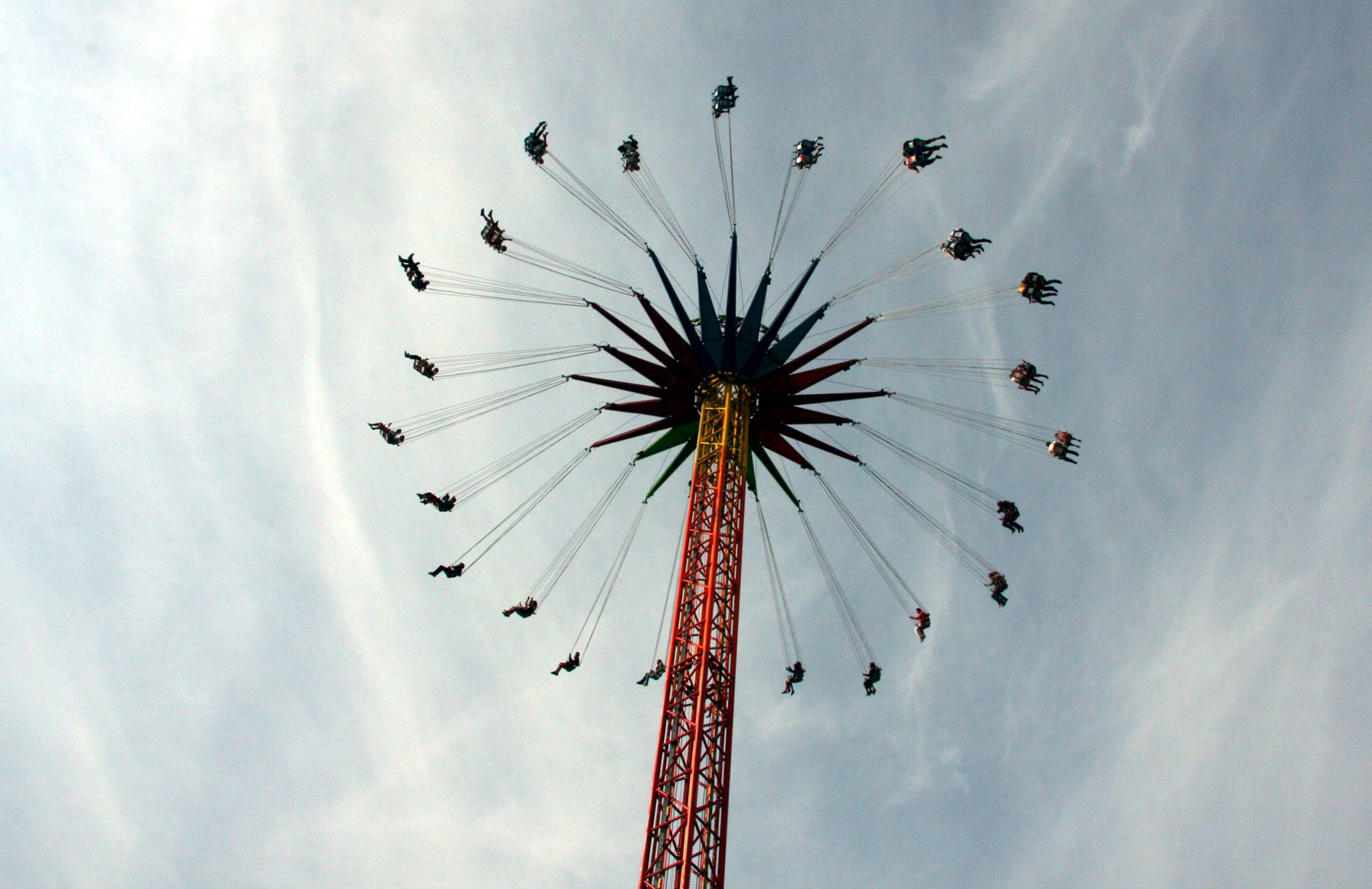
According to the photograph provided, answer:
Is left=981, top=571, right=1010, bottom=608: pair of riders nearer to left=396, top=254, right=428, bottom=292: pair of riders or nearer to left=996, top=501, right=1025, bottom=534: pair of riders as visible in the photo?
left=996, top=501, right=1025, bottom=534: pair of riders

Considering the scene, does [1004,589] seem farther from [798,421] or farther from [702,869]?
[702,869]

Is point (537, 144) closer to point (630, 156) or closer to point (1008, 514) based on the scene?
point (630, 156)

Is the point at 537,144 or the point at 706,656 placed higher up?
the point at 537,144

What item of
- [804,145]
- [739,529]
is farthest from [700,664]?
[804,145]

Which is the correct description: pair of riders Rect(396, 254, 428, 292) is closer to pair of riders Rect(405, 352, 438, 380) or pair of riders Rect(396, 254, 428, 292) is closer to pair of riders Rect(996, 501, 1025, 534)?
pair of riders Rect(405, 352, 438, 380)

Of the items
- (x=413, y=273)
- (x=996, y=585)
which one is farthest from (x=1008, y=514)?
(x=413, y=273)

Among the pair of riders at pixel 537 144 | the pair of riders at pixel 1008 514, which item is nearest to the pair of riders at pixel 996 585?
the pair of riders at pixel 1008 514

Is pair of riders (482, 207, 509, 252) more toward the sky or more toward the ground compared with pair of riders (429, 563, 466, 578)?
more toward the sky

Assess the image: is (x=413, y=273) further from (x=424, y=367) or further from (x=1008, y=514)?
(x=1008, y=514)

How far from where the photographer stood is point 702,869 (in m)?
24.8

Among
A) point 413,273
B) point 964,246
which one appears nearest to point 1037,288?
point 964,246

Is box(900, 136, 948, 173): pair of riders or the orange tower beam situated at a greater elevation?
box(900, 136, 948, 173): pair of riders

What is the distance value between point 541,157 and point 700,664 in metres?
20.5

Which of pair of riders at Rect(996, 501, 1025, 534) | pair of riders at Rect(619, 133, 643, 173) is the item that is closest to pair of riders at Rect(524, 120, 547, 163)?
pair of riders at Rect(619, 133, 643, 173)
